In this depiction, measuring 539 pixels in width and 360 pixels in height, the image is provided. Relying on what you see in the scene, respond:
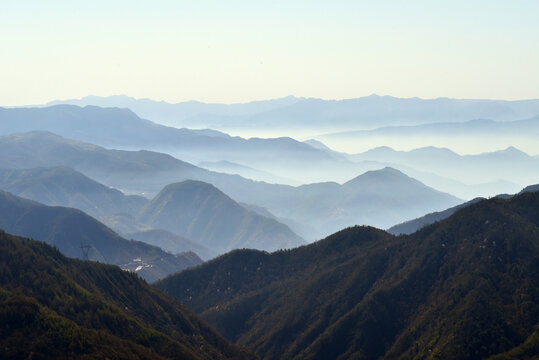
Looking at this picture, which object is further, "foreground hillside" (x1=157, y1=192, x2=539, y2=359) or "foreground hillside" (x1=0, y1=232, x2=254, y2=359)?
"foreground hillside" (x1=157, y1=192, x2=539, y2=359)

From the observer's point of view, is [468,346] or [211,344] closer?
[468,346]

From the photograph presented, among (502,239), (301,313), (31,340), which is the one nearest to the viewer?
(31,340)

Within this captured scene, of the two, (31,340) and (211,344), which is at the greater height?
(31,340)

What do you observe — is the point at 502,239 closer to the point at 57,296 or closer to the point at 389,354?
the point at 389,354

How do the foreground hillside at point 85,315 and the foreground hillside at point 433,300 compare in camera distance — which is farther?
the foreground hillside at point 433,300

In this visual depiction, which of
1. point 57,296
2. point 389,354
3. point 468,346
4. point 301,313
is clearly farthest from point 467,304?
point 57,296
